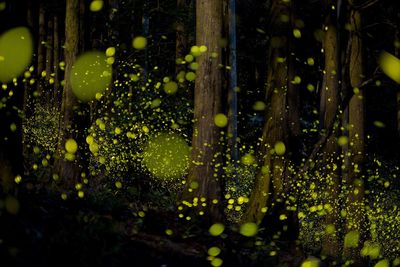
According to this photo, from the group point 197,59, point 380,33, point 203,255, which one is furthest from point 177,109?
point 380,33

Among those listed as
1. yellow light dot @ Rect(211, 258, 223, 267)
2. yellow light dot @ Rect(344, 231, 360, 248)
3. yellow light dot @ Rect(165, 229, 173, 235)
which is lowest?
yellow light dot @ Rect(344, 231, 360, 248)

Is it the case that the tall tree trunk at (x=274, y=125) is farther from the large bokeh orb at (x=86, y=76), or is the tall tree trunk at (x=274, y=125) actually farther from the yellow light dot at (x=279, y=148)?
the large bokeh orb at (x=86, y=76)

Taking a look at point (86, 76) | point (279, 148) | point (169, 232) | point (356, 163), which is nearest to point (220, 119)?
point (279, 148)

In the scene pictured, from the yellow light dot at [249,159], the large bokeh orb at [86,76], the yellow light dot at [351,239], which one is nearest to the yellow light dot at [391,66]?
the yellow light dot at [249,159]

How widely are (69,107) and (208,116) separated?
2335 millimetres

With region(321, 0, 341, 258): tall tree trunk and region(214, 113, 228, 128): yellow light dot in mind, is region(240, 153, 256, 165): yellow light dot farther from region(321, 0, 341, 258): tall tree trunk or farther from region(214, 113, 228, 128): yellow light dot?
region(214, 113, 228, 128): yellow light dot

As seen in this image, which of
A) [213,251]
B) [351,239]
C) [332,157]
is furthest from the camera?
[332,157]

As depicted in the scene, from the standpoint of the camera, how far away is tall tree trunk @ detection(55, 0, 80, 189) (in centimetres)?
916

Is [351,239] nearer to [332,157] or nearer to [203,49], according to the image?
[332,157]

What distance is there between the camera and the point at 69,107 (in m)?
9.22

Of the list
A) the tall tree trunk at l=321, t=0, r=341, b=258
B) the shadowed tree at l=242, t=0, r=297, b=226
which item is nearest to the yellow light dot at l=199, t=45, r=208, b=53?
the shadowed tree at l=242, t=0, r=297, b=226

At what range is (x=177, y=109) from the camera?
15.2m

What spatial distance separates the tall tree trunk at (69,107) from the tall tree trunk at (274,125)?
9.86ft

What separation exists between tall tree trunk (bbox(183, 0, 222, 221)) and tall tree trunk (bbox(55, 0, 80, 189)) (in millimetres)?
2014
